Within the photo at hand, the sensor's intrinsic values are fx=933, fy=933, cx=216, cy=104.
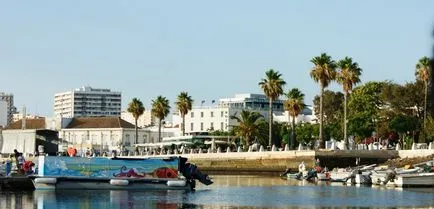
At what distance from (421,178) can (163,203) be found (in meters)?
29.5

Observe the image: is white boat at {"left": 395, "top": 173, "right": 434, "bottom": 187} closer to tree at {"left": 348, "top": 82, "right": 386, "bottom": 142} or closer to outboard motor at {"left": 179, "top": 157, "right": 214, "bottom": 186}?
outboard motor at {"left": 179, "top": 157, "right": 214, "bottom": 186}

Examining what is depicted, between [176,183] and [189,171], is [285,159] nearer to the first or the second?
[189,171]

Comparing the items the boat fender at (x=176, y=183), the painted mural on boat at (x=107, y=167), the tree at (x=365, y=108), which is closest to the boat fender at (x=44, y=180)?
the painted mural on boat at (x=107, y=167)

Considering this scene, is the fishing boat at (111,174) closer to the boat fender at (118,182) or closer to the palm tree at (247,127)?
the boat fender at (118,182)

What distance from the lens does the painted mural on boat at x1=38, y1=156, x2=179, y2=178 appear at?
72.1m

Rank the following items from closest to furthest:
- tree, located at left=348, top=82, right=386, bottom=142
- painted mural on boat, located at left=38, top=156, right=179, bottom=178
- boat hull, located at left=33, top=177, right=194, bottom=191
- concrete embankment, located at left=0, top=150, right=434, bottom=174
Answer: boat hull, located at left=33, top=177, right=194, bottom=191, painted mural on boat, located at left=38, top=156, right=179, bottom=178, concrete embankment, located at left=0, top=150, right=434, bottom=174, tree, located at left=348, top=82, right=386, bottom=142

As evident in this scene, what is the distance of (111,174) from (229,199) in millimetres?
14729

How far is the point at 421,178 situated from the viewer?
7950 cm

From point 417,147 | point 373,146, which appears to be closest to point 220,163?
point 373,146

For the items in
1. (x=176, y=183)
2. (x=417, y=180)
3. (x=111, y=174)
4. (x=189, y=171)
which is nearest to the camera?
(x=176, y=183)

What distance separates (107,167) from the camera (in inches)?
2908

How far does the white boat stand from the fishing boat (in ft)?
60.1

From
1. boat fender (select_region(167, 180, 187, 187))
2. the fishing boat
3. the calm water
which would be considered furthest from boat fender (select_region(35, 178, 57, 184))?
boat fender (select_region(167, 180, 187, 187))

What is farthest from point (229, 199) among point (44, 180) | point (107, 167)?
point (44, 180)
